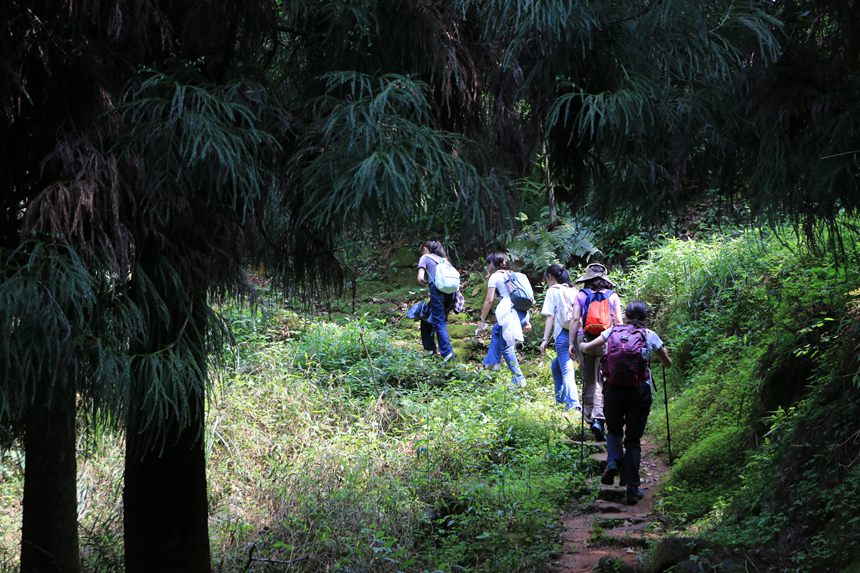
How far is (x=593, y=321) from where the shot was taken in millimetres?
9016

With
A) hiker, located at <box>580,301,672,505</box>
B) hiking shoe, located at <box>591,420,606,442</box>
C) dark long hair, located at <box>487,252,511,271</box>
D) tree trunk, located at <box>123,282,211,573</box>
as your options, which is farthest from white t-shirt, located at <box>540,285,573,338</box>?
tree trunk, located at <box>123,282,211,573</box>

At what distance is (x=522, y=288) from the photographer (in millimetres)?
11547

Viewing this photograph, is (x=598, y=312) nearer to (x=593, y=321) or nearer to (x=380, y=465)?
(x=593, y=321)

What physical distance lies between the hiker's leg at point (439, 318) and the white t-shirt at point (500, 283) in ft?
3.25

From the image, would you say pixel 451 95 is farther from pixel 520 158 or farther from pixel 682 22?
pixel 682 22

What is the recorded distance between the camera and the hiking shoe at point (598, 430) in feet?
30.6

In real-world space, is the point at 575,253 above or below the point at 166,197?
above

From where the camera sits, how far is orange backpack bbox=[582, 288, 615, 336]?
29.4ft

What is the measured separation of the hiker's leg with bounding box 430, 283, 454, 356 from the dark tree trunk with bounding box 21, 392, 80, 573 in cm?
703

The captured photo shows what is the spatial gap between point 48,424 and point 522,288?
24.3 feet

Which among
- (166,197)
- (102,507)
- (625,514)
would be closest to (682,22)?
(166,197)

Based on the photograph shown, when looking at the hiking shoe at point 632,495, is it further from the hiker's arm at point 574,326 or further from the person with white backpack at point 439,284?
the person with white backpack at point 439,284

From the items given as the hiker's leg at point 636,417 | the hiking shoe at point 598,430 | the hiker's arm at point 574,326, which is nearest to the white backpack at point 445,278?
the hiker's arm at point 574,326

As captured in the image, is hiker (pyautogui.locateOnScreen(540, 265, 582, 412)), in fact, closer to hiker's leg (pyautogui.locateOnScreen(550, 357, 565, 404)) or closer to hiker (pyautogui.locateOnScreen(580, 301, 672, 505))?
hiker's leg (pyautogui.locateOnScreen(550, 357, 565, 404))
